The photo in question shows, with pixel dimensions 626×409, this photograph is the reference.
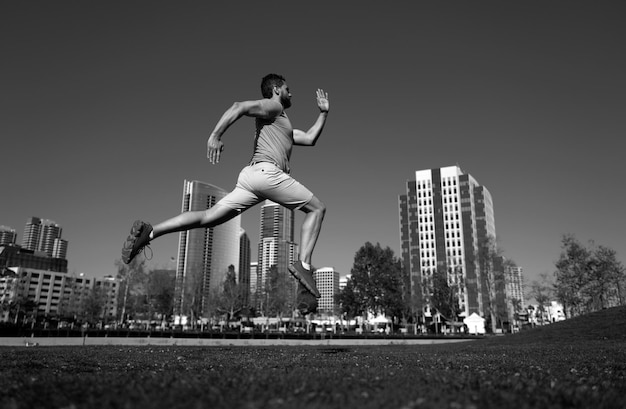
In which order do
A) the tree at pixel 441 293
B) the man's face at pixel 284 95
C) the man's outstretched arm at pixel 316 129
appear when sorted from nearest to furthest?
the man's face at pixel 284 95 < the man's outstretched arm at pixel 316 129 < the tree at pixel 441 293

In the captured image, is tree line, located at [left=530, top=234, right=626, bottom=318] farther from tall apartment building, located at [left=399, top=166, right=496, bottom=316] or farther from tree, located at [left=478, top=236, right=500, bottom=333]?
tall apartment building, located at [left=399, top=166, right=496, bottom=316]

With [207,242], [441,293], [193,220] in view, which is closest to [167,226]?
[193,220]

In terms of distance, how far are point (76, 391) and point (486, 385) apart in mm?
3126

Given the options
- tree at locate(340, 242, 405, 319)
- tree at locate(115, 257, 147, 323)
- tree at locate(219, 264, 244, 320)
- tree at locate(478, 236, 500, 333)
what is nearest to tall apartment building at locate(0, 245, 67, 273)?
tree at locate(219, 264, 244, 320)

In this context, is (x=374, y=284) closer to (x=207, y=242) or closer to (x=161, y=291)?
(x=161, y=291)

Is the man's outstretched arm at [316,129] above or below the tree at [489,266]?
below

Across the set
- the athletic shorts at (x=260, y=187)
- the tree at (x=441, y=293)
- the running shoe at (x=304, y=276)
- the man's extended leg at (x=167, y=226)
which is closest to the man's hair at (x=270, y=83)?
the athletic shorts at (x=260, y=187)

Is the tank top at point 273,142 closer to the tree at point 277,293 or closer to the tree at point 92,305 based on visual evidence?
the tree at point 277,293

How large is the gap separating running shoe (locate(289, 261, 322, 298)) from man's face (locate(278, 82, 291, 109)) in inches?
100

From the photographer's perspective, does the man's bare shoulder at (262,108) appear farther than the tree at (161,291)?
No

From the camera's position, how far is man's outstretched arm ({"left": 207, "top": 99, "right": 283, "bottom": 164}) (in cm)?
619

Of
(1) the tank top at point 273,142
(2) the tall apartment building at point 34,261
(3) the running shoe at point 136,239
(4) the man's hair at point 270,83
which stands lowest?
(3) the running shoe at point 136,239

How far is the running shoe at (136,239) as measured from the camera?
6.57 meters

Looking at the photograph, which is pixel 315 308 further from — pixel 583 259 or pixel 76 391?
pixel 583 259
